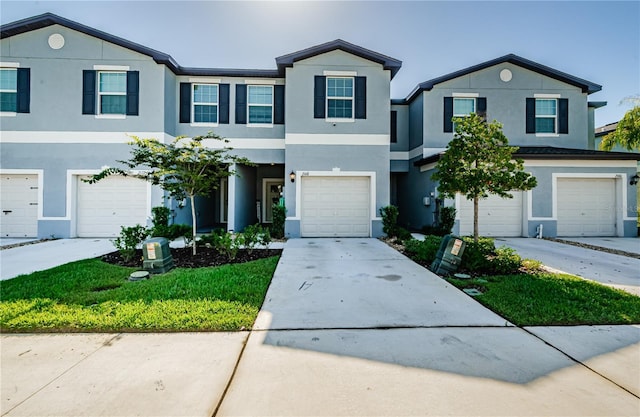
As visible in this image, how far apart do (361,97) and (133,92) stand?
8235 mm

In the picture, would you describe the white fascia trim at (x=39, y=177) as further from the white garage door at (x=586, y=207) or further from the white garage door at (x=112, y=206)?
the white garage door at (x=586, y=207)

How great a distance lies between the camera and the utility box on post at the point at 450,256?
611cm

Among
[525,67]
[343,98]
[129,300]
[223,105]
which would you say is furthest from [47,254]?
[525,67]

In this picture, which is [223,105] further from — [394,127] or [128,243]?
[394,127]

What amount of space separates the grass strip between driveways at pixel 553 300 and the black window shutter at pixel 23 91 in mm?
14608

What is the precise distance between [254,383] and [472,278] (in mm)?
4821

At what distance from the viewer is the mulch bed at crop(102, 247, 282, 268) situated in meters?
6.96

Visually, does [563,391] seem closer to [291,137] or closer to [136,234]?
[136,234]

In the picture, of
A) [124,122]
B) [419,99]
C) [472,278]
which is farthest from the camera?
[419,99]

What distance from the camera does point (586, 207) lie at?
11625 mm

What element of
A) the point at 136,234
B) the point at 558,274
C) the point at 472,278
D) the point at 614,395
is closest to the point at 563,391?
the point at 614,395

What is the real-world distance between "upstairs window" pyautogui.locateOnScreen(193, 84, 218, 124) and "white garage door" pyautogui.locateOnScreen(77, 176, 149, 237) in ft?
11.0

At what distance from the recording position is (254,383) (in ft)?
8.45

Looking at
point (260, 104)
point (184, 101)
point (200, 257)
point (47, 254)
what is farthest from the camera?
point (260, 104)
